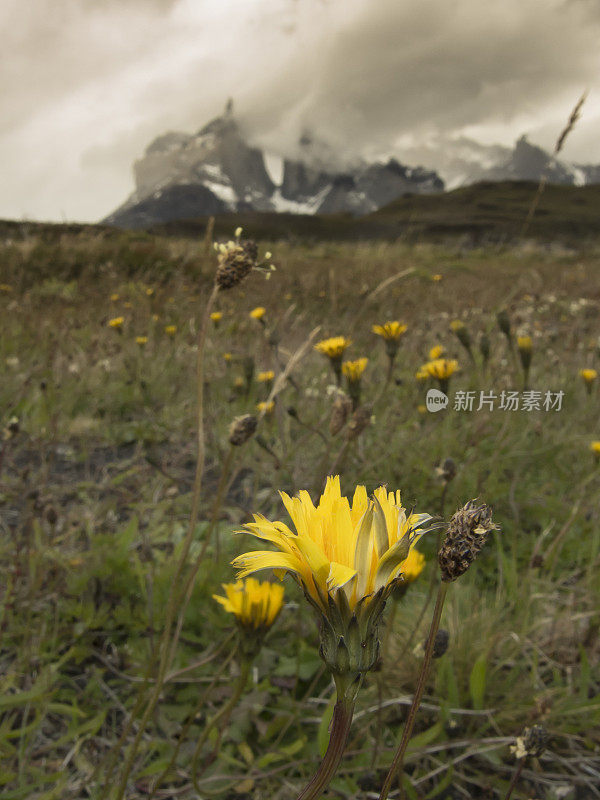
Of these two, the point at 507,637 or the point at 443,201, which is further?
the point at 443,201

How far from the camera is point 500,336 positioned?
3.68m

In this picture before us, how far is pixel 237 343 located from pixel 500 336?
6.38 ft

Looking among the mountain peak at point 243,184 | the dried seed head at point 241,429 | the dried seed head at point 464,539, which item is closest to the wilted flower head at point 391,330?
the dried seed head at point 241,429

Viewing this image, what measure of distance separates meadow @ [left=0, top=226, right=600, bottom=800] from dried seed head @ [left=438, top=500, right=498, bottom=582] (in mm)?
57

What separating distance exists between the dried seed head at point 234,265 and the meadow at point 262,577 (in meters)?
0.07

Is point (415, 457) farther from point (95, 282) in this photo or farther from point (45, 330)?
point (95, 282)

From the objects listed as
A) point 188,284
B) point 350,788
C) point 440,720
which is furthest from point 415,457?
point 188,284

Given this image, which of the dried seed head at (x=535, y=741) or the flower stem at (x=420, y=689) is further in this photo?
the dried seed head at (x=535, y=741)

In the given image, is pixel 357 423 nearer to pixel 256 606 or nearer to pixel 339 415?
pixel 339 415

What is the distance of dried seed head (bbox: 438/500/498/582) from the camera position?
17.8 inches

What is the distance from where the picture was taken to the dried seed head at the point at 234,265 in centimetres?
89

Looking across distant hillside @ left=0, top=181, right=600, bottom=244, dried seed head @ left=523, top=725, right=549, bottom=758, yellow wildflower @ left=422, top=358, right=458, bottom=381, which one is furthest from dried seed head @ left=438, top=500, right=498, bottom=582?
distant hillside @ left=0, top=181, right=600, bottom=244

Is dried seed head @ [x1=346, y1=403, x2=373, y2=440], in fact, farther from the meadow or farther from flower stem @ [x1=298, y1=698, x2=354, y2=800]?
flower stem @ [x1=298, y1=698, x2=354, y2=800]

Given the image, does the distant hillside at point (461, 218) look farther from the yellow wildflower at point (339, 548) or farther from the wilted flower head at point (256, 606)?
the yellow wildflower at point (339, 548)
